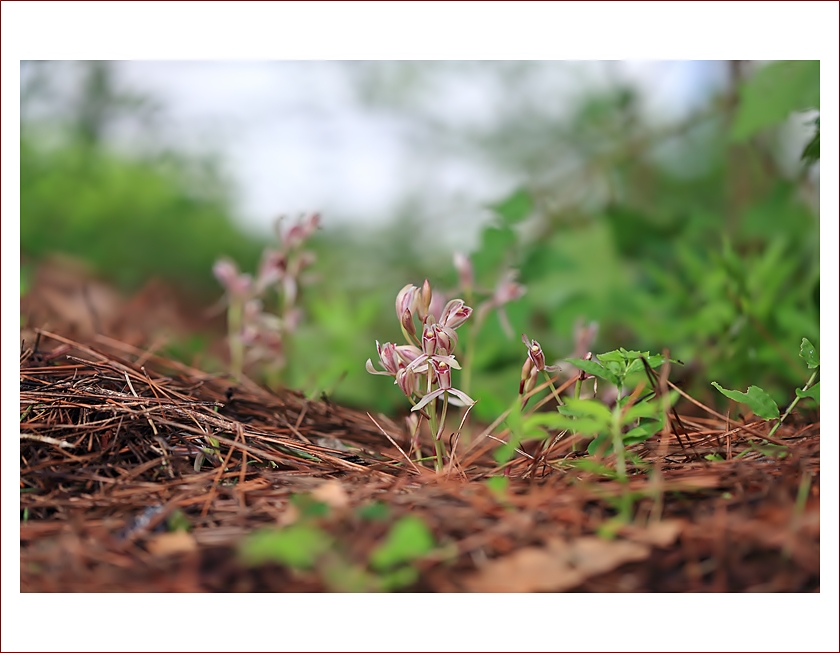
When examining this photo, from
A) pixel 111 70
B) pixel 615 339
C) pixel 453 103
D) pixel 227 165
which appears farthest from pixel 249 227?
pixel 615 339

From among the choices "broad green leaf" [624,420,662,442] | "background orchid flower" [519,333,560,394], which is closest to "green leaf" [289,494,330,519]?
"background orchid flower" [519,333,560,394]

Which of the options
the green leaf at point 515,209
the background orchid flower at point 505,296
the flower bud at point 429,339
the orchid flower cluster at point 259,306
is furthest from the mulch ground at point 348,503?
the green leaf at point 515,209

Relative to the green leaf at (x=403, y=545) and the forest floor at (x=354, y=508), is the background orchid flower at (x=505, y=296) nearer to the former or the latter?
the forest floor at (x=354, y=508)

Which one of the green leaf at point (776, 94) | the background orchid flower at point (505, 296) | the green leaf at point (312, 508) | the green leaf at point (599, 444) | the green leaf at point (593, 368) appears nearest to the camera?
the green leaf at point (312, 508)

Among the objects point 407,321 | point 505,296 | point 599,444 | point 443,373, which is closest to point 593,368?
point 599,444

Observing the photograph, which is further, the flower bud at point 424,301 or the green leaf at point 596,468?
the flower bud at point 424,301

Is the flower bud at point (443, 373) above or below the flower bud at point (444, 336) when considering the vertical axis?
below

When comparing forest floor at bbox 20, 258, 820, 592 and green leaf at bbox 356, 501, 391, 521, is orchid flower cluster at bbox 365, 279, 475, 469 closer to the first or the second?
forest floor at bbox 20, 258, 820, 592
